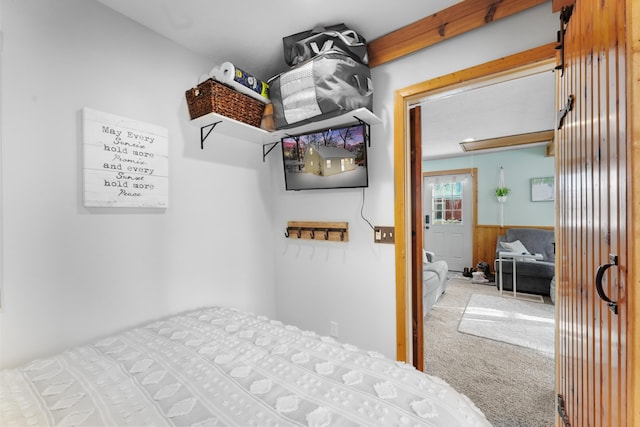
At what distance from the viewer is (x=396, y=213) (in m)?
1.75

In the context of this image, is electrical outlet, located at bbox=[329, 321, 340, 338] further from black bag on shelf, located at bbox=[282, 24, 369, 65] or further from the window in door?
the window in door

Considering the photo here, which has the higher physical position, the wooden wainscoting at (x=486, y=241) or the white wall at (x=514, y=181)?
the white wall at (x=514, y=181)

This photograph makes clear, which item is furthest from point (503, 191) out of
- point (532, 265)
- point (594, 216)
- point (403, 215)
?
point (594, 216)

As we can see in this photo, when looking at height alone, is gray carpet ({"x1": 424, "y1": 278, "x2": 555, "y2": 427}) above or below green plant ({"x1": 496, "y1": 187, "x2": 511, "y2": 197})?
below

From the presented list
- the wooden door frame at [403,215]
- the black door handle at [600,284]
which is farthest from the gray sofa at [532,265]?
the black door handle at [600,284]

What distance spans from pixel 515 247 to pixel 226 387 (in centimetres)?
501

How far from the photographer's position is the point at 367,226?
6.23 feet

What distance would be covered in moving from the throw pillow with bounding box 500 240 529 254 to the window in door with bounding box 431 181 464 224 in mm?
1176

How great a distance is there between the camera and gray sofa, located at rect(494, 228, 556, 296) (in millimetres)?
3950

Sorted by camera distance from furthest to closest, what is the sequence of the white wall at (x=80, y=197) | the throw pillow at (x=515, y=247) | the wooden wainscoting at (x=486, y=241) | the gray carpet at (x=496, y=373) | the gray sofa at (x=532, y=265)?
the wooden wainscoting at (x=486, y=241) < the throw pillow at (x=515, y=247) < the gray sofa at (x=532, y=265) < the gray carpet at (x=496, y=373) < the white wall at (x=80, y=197)

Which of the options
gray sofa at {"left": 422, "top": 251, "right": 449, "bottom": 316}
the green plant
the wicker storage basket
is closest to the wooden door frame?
the wicker storage basket

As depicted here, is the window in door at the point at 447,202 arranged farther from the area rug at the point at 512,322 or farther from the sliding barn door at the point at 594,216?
the sliding barn door at the point at 594,216

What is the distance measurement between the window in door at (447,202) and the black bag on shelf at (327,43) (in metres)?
4.81

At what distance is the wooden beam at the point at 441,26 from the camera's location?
4.46ft
